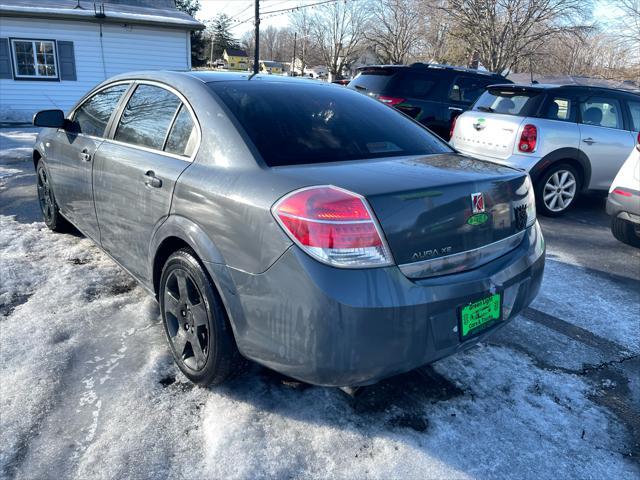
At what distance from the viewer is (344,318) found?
6.26 feet

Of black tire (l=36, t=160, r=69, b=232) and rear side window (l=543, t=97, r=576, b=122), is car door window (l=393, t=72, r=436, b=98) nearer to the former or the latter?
rear side window (l=543, t=97, r=576, b=122)

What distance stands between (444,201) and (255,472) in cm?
139

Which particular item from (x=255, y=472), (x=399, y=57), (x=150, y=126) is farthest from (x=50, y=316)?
(x=399, y=57)

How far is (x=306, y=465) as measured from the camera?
2133 mm

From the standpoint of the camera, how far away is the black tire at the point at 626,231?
17.9ft

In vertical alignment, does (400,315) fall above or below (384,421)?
above

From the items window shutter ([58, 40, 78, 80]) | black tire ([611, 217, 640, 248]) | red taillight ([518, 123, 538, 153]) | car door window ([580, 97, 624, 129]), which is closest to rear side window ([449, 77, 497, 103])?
car door window ([580, 97, 624, 129])

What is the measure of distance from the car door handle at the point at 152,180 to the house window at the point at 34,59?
1533 centimetres

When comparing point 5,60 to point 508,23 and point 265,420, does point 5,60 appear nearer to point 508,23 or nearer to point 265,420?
point 265,420

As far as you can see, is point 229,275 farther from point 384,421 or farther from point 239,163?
point 384,421

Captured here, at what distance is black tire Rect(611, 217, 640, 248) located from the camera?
17.9 feet

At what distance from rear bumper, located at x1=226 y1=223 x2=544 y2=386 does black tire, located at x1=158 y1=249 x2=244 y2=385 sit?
146 mm

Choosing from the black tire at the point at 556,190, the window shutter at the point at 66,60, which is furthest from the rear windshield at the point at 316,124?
the window shutter at the point at 66,60

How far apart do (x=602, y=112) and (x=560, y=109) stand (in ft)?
2.54
